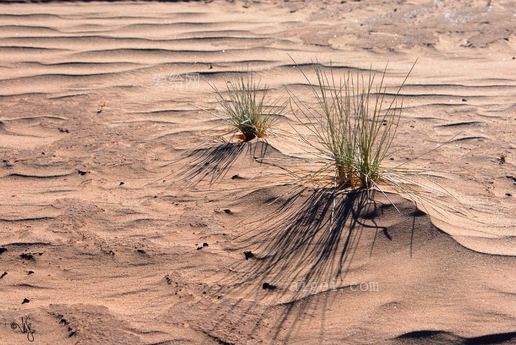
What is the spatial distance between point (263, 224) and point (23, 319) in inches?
37.5

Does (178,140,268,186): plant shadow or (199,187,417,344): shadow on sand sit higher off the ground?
(178,140,268,186): plant shadow

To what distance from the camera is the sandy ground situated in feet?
8.02

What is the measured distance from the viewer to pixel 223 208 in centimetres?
308

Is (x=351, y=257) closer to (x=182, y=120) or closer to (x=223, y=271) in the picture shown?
(x=223, y=271)

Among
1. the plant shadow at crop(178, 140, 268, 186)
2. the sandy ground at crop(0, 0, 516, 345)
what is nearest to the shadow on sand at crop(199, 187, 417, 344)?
the sandy ground at crop(0, 0, 516, 345)

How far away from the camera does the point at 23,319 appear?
2480 millimetres

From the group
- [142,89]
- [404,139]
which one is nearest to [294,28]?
[142,89]

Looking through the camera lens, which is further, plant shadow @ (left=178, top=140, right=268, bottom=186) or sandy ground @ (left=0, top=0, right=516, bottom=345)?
plant shadow @ (left=178, top=140, right=268, bottom=186)

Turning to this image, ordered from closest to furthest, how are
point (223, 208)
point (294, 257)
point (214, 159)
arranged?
Answer: point (294, 257)
point (223, 208)
point (214, 159)

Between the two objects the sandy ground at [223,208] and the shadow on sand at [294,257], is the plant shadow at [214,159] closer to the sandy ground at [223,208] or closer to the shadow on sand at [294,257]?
the sandy ground at [223,208]

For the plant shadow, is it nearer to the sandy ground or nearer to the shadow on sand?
the sandy ground

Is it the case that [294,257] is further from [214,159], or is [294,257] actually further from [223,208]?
[214,159]

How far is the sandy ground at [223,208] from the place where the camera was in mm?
2443

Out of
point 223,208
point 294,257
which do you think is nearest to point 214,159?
point 223,208
